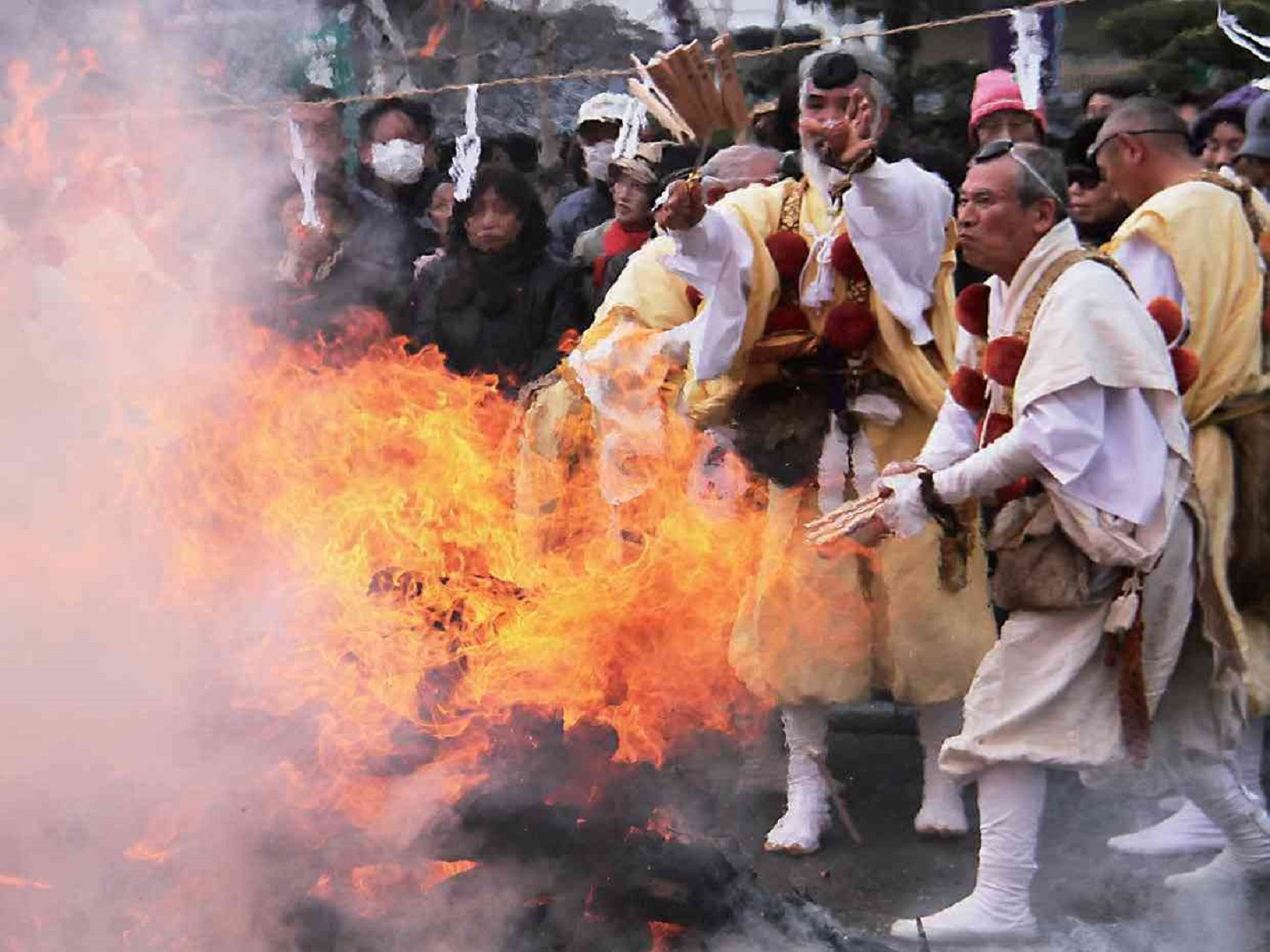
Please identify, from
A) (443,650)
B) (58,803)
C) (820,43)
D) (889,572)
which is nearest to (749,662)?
(889,572)

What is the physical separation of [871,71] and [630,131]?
2566 mm

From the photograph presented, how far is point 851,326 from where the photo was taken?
5738 millimetres

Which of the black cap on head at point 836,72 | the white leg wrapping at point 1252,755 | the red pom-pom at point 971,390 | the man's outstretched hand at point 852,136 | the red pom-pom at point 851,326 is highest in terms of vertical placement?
the black cap on head at point 836,72

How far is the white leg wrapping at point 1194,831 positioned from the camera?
18.1 ft

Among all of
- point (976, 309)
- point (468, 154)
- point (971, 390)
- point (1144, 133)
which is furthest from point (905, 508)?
point (468, 154)

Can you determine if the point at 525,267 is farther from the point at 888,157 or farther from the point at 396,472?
the point at 396,472

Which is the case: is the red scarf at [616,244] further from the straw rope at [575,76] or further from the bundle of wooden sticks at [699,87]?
the bundle of wooden sticks at [699,87]

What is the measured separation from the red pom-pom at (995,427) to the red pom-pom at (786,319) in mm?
1161

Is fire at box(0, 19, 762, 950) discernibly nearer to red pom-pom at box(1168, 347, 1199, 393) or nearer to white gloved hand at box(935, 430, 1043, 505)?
white gloved hand at box(935, 430, 1043, 505)

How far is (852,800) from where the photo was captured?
637 centimetres

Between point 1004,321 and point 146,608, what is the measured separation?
292cm

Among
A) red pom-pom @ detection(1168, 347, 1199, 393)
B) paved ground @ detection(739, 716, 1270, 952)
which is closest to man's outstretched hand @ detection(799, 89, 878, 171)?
red pom-pom @ detection(1168, 347, 1199, 393)

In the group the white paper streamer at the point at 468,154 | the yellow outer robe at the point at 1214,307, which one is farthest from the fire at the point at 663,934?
the white paper streamer at the point at 468,154

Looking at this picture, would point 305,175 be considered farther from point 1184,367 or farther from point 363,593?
point 1184,367
